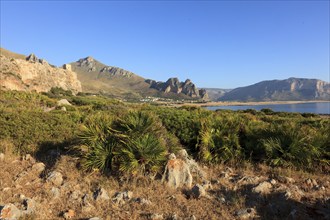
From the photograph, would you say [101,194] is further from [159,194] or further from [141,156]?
[141,156]

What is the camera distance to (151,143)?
6434 mm

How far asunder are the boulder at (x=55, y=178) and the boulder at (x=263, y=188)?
14.2 ft

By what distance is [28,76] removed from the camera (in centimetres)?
5519

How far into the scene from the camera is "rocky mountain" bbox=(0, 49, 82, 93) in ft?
143

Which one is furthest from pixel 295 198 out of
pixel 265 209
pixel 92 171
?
pixel 92 171

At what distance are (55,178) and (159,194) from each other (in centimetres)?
241

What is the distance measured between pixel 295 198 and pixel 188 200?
2190 mm

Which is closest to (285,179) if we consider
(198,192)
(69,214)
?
(198,192)

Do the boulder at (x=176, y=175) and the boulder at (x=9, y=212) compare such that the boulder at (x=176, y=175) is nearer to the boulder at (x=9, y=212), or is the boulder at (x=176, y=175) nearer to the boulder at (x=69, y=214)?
the boulder at (x=69, y=214)

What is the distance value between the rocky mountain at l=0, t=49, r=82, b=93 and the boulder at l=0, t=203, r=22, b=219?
1460 inches

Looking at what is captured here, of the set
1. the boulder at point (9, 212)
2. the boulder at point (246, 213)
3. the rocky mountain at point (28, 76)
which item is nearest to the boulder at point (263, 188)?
the boulder at point (246, 213)

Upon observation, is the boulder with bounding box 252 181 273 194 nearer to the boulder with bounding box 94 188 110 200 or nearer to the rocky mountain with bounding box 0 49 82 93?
the boulder with bounding box 94 188 110 200

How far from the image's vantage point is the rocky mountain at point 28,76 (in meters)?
43.4

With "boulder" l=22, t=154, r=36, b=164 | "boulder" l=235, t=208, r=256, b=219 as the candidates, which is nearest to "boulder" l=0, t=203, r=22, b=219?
"boulder" l=22, t=154, r=36, b=164
